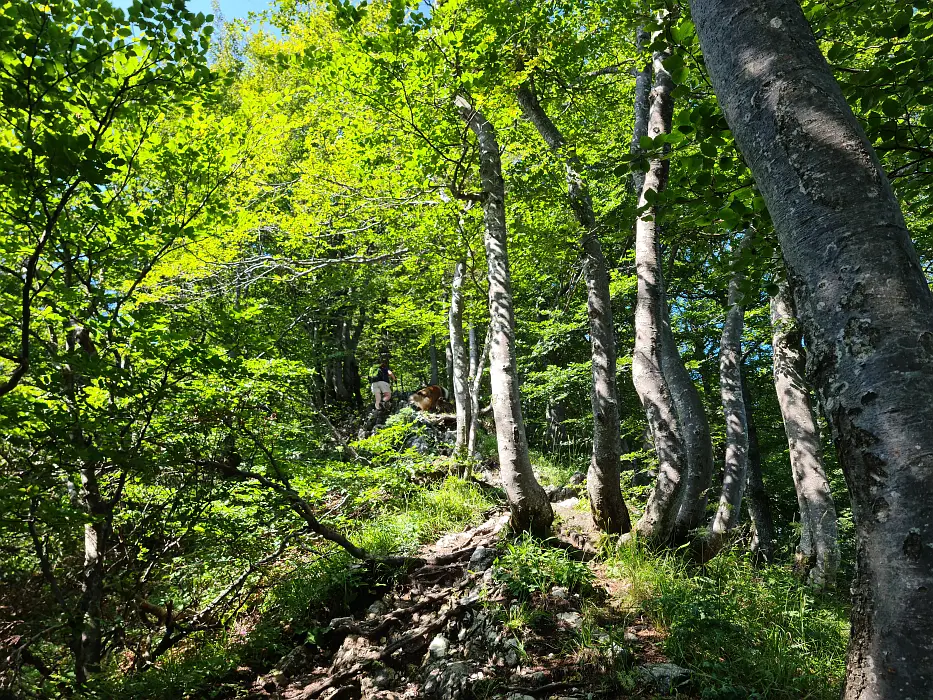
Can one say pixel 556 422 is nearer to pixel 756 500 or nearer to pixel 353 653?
pixel 756 500

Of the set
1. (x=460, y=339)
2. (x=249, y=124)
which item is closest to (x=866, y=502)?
(x=249, y=124)

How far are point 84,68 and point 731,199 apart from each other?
379cm

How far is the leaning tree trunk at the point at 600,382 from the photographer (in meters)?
5.30

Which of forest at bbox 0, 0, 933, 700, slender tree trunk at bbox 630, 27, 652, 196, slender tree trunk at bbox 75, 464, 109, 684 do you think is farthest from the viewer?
slender tree trunk at bbox 630, 27, 652, 196

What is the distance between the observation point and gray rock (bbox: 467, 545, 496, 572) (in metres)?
5.14

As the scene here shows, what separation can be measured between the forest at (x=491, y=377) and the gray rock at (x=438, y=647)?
86mm

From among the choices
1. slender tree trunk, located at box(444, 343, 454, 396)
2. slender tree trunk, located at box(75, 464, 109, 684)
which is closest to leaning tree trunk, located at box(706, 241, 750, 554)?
slender tree trunk, located at box(75, 464, 109, 684)

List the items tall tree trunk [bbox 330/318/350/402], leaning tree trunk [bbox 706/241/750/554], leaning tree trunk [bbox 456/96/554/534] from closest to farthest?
leaning tree trunk [bbox 456/96/554/534]
leaning tree trunk [bbox 706/241/750/554]
tall tree trunk [bbox 330/318/350/402]

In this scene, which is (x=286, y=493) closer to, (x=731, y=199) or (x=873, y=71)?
(x=731, y=199)

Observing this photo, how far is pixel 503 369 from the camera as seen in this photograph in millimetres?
5527

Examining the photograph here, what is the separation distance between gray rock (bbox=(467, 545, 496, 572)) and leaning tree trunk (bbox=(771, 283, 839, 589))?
11.5 ft

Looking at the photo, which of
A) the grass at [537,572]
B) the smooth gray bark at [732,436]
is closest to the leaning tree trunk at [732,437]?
the smooth gray bark at [732,436]

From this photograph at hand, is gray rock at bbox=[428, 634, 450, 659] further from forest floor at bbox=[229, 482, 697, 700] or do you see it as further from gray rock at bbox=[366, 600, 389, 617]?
gray rock at bbox=[366, 600, 389, 617]

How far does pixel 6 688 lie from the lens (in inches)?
134
